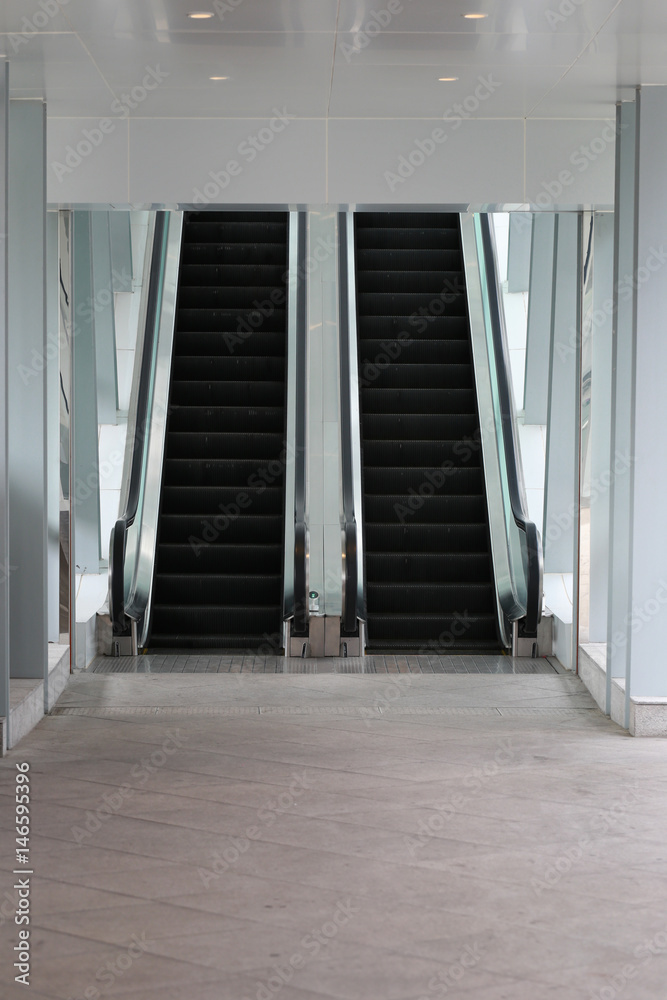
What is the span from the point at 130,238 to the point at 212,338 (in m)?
1.79

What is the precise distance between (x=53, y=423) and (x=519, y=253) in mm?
6376

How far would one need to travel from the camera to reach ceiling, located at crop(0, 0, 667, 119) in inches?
160

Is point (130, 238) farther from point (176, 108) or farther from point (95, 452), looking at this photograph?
point (176, 108)

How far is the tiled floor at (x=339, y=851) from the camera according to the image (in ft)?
8.95

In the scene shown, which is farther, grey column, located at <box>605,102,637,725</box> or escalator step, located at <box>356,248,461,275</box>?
escalator step, located at <box>356,248,461,275</box>

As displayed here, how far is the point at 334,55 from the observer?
4559 mm

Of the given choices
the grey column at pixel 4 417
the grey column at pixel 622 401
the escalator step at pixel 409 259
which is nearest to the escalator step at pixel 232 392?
the escalator step at pixel 409 259

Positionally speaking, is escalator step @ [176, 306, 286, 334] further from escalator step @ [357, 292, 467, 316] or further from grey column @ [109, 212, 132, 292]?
grey column @ [109, 212, 132, 292]

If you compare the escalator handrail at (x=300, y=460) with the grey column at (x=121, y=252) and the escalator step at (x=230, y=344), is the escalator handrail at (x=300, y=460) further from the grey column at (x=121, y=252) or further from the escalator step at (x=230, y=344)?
the grey column at (x=121, y=252)

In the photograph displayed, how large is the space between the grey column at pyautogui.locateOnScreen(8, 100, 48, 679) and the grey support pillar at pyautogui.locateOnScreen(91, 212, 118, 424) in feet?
12.8

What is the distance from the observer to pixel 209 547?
7.68 m

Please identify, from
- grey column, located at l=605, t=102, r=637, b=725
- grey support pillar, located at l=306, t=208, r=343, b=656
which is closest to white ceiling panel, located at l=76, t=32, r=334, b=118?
grey support pillar, located at l=306, t=208, r=343, b=656

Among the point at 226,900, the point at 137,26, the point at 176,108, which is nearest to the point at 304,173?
the point at 176,108

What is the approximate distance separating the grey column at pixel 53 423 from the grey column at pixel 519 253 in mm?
5920
